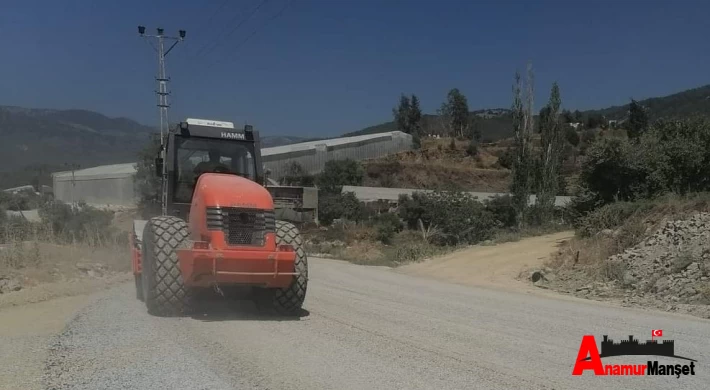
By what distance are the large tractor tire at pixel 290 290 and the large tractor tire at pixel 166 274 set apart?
127 cm

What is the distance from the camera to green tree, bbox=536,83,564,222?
3206cm

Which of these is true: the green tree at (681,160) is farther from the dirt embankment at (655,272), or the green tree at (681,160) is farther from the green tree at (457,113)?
the green tree at (457,113)

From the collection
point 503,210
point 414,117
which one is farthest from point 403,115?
point 503,210

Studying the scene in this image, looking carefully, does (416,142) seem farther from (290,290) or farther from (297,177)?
(290,290)

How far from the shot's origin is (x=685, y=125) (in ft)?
65.2

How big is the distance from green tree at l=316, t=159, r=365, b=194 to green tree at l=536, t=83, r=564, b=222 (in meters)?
30.2

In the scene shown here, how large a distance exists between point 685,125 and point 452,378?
695 inches

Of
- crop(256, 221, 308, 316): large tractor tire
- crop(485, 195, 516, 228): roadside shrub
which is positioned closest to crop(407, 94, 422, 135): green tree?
crop(485, 195, 516, 228): roadside shrub

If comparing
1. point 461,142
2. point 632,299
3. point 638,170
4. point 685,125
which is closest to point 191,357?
point 632,299

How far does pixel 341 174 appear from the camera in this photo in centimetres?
6644

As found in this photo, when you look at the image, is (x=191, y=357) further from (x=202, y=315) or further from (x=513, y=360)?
(x=513, y=360)

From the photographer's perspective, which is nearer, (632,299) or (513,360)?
(513,360)

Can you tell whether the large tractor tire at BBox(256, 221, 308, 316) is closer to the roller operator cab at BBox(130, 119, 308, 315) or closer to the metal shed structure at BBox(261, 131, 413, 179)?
the roller operator cab at BBox(130, 119, 308, 315)

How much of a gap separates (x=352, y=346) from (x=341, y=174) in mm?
59307
